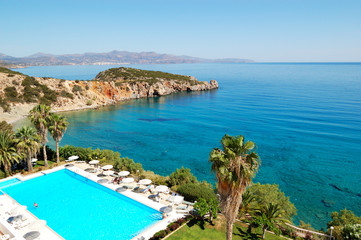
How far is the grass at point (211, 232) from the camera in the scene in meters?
17.0

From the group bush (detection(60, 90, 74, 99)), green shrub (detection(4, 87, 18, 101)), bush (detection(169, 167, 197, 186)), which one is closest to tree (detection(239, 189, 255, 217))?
bush (detection(169, 167, 197, 186))

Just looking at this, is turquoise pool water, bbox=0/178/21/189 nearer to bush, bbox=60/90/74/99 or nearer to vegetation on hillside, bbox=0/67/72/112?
vegetation on hillside, bbox=0/67/72/112

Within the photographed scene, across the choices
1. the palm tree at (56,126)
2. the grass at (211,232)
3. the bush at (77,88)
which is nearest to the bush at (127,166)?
the palm tree at (56,126)

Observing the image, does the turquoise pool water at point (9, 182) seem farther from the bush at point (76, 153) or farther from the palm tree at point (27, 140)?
the bush at point (76, 153)

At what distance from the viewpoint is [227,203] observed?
11711 mm

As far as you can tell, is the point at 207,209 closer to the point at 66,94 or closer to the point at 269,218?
the point at 269,218

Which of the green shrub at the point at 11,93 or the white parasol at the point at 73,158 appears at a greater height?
the green shrub at the point at 11,93

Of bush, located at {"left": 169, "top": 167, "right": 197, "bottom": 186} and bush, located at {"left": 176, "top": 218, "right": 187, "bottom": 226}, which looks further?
bush, located at {"left": 169, "top": 167, "right": 197, "bottom": 186}

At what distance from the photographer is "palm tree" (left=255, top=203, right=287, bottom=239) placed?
16669mm

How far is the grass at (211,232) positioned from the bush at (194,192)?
326 centimetres

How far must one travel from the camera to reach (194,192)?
22.4m

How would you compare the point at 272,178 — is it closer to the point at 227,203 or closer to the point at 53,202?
the point at 227,203

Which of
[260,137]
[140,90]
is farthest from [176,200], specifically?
[140,90]

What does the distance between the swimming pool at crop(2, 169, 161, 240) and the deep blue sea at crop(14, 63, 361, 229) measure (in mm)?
12315
